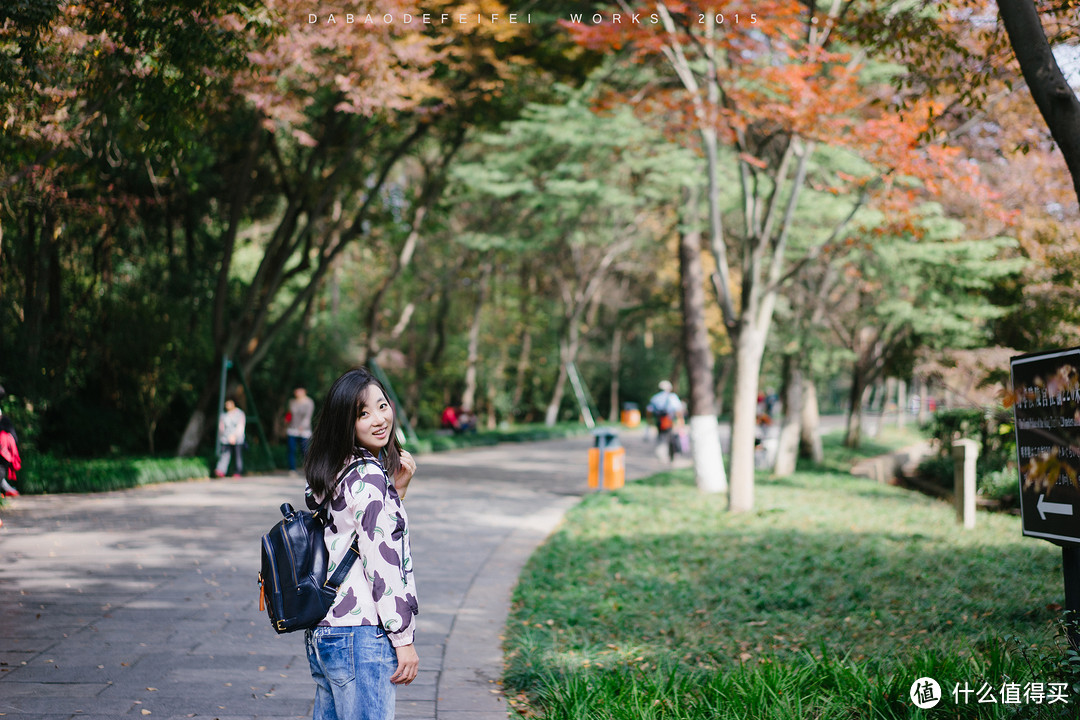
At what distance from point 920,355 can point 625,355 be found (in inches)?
1084

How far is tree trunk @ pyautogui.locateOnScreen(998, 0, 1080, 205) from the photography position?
13.7 ft

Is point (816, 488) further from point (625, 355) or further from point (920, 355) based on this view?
point (625, 355)

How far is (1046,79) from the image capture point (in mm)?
4246

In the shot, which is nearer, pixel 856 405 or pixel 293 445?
pixel 293 445


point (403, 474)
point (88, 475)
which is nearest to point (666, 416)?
point (88, 475)

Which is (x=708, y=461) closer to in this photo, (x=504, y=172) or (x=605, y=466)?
(x=605, y=466)

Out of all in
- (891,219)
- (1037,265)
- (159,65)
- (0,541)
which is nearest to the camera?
(159,65)

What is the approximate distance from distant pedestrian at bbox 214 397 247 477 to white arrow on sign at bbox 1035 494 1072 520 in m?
12.4

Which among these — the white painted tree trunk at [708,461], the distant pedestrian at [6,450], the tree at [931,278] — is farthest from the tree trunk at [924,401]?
the distant pedestrian at [6,450]

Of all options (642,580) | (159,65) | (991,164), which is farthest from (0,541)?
(991,164)

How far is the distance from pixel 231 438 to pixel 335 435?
12.2 metres

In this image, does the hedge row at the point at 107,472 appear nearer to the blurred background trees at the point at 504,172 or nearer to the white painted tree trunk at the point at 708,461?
the blurred background trees at the point at 504,172

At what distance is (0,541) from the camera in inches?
321

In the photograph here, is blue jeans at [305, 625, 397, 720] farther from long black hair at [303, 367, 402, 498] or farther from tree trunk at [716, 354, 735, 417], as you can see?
tree trunk at [716, 354, 735, 417]
